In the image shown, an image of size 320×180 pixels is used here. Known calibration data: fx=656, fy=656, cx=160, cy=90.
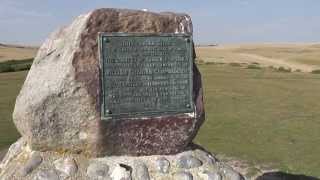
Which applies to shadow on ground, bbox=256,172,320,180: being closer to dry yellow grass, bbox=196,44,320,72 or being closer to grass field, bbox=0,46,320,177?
grass field, bbox=0,46,320,177

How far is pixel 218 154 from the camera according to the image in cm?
1427

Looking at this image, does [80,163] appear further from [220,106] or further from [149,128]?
[220,106]

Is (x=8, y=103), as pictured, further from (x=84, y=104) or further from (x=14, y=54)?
(x=14, y=54)

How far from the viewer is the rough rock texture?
27.4 ft

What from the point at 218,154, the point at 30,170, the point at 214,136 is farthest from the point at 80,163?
the point at 214,136

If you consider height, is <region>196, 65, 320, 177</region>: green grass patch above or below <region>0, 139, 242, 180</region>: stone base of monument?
below

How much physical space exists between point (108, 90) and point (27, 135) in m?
1.23

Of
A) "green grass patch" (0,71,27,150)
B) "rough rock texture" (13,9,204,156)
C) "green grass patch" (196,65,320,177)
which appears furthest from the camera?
"green grass patch" (0,71,27,150)

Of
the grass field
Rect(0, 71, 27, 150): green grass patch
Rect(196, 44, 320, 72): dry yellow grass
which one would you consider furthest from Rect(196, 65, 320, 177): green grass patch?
Rect(196, 44, 320, 72): dry yellow grass

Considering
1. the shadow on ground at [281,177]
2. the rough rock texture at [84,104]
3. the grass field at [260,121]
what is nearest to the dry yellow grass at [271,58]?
the grass field at [260,121]

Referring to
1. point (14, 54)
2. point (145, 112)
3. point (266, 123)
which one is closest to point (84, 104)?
point (145, 112)

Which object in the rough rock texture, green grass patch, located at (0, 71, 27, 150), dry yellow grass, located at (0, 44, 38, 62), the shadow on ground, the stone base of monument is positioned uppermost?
the rough rock texture

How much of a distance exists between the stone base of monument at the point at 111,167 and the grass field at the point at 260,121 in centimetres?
401

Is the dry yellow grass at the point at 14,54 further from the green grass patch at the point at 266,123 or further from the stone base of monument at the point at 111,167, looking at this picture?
the stone base of monument at the point at 111,167
